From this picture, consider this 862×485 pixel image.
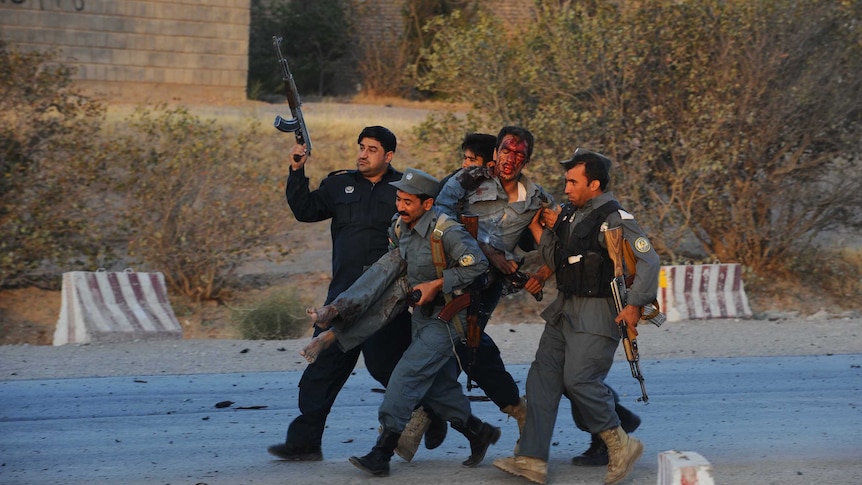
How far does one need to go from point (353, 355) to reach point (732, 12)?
10848 millimetres

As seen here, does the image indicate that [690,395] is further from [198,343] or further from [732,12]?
[732,12]

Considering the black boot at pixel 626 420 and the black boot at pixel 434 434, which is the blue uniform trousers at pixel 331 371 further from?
the black boot at pixel 626 420

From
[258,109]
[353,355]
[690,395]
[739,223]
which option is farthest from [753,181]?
[258,109]

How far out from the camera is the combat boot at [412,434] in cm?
598

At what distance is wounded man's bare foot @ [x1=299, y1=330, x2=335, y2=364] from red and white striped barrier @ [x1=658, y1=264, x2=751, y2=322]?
311 inches

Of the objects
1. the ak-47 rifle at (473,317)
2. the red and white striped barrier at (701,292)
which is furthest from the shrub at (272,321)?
the ak-47 rifle at (473,317)

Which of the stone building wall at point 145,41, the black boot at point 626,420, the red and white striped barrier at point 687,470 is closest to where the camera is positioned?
the red and white striped barrier at point 687,470

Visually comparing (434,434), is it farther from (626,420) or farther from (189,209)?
(189,209)

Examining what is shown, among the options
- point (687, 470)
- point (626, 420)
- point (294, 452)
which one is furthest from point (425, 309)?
point (687, 470)

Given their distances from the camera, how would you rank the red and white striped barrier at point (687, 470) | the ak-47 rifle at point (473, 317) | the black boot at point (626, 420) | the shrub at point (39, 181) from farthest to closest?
the shrub at point (39, 181)
the black boot at point (626, 420)
the ak-47 rifle at point (473, 317)
the red and white striped barrier at point (687, 470)

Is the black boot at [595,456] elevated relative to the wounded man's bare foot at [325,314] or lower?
lower

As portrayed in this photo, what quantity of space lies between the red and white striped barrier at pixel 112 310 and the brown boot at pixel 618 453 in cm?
675

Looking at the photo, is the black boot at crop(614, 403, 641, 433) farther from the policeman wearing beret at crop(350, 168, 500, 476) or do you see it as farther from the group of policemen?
the policeman wearing beret at crop(350, 168, 500, 476)

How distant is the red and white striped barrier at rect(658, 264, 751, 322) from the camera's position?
42.7 feet
